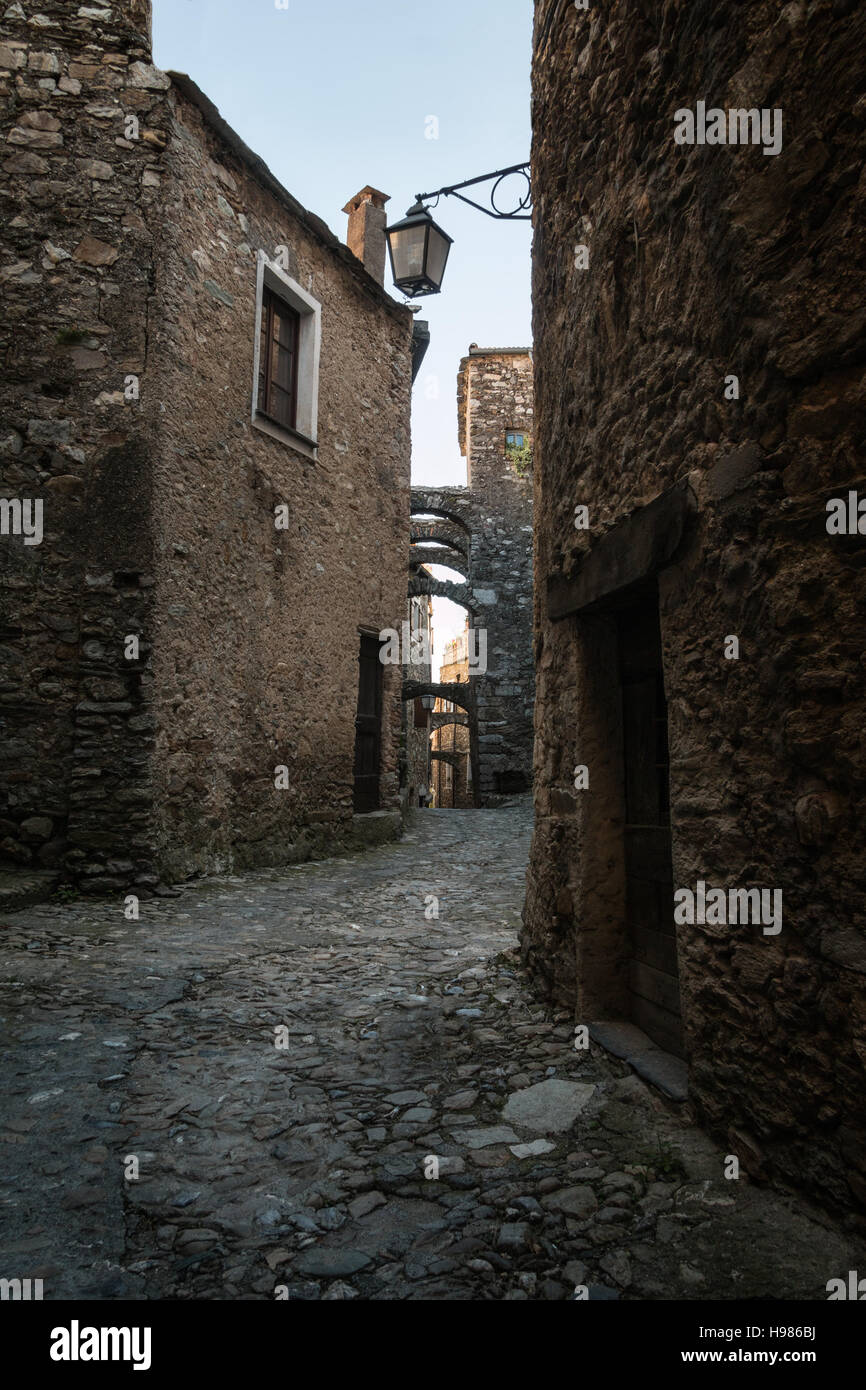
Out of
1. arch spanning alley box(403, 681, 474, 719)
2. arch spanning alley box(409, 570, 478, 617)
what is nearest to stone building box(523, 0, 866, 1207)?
arch spanning alley box(409, 570, 478, 617)

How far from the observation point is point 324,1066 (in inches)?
111

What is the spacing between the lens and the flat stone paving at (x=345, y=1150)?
1677 mm

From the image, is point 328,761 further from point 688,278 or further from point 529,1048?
point 688,278

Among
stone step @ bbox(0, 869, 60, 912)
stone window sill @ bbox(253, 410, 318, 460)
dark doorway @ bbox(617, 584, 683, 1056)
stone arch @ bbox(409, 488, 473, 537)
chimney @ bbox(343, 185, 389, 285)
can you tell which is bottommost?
stone step @ bbox(0, 869, 60, 912)

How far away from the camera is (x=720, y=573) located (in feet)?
6.98

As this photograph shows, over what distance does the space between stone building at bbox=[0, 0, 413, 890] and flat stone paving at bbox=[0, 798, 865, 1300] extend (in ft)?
5.89

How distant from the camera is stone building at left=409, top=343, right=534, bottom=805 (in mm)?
14930

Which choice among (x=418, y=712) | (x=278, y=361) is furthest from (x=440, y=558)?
(x=278, y=361)

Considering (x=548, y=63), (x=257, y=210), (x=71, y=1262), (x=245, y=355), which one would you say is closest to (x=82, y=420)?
(x=245, y=355)

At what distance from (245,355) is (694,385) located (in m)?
5.57

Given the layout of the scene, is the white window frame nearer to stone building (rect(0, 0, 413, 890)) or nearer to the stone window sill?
the stone window sill

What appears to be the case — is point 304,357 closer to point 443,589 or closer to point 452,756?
point 443,589

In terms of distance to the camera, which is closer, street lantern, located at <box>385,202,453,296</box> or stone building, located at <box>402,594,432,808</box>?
street lantern, located at <box>385,202,453,296</box>

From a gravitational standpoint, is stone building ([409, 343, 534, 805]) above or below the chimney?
below
